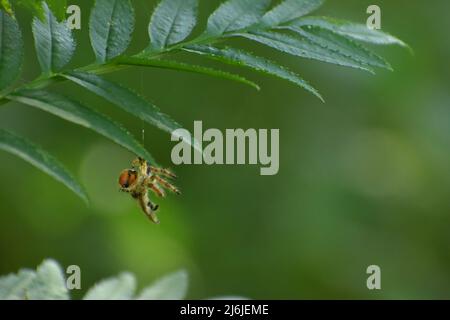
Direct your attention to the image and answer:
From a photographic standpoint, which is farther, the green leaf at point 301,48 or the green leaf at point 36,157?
the green leaf at point 301,48

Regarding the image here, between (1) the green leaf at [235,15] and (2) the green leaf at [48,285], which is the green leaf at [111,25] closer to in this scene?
(1) the green leaf at [235,15]

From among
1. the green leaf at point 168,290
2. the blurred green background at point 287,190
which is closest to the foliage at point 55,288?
the green leaf at point 168,290

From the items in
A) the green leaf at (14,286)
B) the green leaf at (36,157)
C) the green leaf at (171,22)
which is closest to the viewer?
the green leaf at (36,157)

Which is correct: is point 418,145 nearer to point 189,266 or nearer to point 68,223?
point 189,266

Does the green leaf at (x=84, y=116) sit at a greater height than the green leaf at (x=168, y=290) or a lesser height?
greater

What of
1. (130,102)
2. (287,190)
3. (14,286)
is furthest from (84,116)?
(287,190)

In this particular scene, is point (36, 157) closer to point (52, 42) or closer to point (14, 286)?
point (52, 42)
